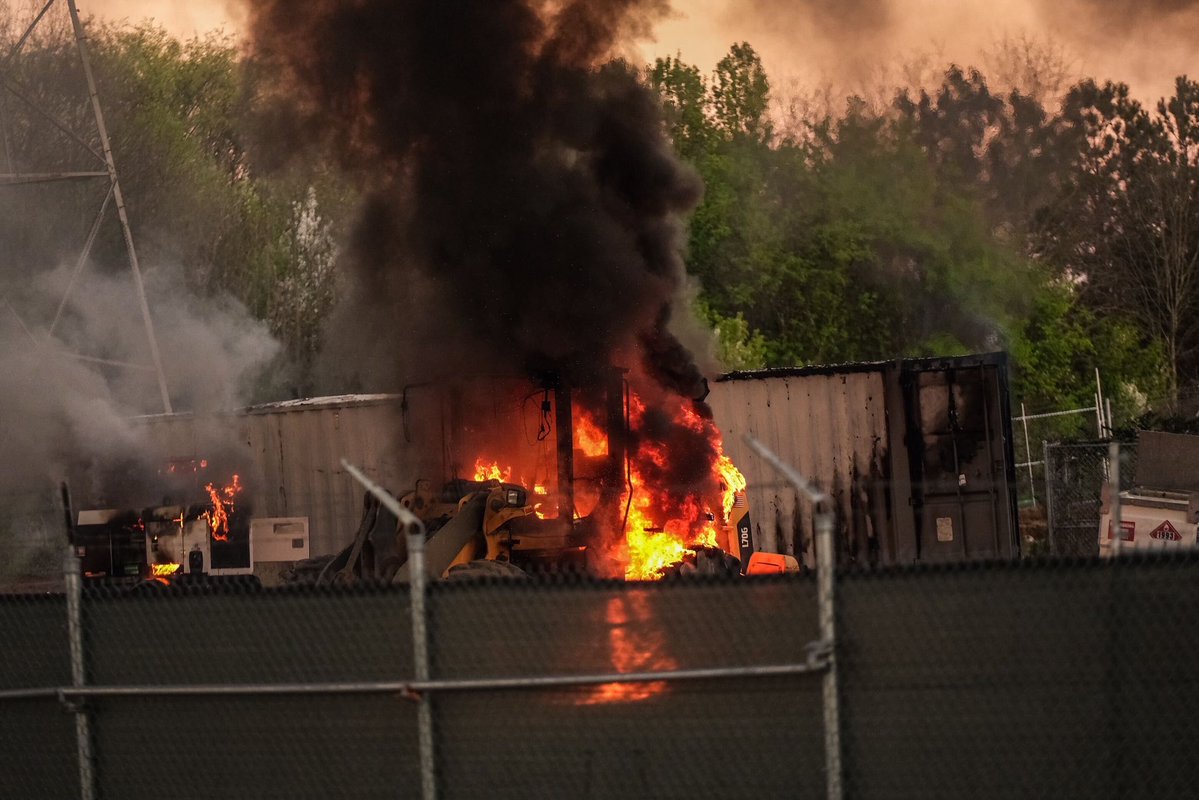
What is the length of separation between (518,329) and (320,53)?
4.77 metres

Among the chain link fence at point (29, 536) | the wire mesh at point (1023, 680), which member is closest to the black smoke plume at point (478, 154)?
the chain link fence at point (29, 536)

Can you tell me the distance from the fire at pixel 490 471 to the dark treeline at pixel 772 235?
17951 mm

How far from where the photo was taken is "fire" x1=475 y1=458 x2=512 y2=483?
12414mm

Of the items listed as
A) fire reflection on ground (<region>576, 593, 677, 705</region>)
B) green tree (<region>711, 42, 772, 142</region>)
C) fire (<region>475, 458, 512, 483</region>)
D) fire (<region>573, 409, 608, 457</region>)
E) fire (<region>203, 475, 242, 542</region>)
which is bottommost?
fire reflection on ground (<region>576, 593, 677, 705</region>)

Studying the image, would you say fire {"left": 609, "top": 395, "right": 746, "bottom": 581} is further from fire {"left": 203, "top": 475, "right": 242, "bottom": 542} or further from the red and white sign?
fire {"left": 203, "top": 475, "right": 242, "bottom": 542}

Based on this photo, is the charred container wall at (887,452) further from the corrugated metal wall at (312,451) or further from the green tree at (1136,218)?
the green tree at (1136,218)

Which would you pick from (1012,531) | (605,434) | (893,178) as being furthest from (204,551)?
(893,178)

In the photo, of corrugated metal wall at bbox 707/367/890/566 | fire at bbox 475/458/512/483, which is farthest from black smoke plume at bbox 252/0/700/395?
fire at bbox 475/458/512/483

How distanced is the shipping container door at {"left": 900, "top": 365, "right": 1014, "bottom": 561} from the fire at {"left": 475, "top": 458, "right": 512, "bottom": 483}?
561 cm

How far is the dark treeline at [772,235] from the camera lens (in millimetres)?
31484

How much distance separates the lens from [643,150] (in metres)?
16.9

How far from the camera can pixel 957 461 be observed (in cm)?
1608

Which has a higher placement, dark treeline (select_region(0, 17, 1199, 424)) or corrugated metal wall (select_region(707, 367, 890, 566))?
dark treeline (select_region(0, 17, 1199, 424))

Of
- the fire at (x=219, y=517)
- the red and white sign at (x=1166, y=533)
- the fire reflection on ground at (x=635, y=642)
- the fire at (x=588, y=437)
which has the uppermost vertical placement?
the fire at (x=588, y=437)
